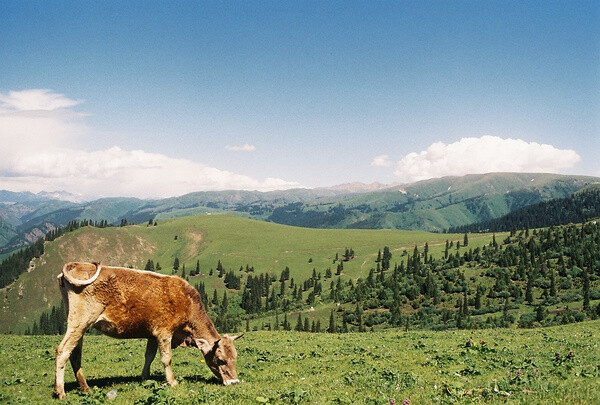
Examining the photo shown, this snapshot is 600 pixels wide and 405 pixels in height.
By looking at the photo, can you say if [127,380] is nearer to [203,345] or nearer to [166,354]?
[166,354]

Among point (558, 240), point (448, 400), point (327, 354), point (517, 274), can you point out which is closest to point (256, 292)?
point (517, 274)

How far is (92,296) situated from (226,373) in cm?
665

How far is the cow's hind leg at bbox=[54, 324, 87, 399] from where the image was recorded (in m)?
13.8

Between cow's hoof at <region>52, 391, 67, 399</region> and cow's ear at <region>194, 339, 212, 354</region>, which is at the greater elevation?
cow's ear at <region>194, 339, 212, 354</region>

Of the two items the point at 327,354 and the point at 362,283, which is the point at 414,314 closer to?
the point at 362,283

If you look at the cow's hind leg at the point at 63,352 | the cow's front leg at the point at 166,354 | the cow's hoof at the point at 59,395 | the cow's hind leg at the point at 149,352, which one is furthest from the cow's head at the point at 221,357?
the cow's hoof at the point at 59,395

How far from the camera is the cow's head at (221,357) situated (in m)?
16.2

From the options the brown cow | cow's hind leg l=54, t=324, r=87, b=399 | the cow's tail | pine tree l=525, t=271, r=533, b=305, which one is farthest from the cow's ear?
pine tree l=525, t=271, r=533, b=305

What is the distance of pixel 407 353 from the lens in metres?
22.5

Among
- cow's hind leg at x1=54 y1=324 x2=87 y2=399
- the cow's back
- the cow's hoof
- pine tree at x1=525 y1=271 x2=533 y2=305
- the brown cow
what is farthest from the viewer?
pine tree at x1=525 y1=271 x2=533 y2=305

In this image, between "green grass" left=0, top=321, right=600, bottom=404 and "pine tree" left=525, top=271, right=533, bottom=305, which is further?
"pine tree" left=525, top=271, right=533, bottom=305

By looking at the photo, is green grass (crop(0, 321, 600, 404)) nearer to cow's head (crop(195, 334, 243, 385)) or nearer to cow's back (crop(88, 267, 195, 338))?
cow's head (crop(195, 334, 243, 385))

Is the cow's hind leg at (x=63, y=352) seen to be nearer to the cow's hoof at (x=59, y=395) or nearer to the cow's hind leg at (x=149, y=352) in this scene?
the cow's hoof at (x=59, y=395)

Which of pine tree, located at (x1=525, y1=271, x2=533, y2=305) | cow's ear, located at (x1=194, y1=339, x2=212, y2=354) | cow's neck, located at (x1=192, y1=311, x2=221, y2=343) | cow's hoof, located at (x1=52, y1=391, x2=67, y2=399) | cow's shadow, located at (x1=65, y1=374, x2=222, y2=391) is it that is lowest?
pine tree, located at (x1=525, y1=271, x2=533, y2=305)
